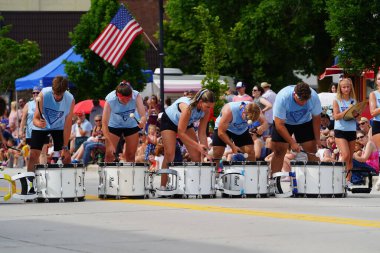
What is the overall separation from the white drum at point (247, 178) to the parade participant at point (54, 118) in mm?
2496

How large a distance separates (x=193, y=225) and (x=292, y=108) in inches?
224

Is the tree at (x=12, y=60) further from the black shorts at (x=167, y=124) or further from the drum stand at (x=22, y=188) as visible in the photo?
the drum stand at (x=22, y=188)

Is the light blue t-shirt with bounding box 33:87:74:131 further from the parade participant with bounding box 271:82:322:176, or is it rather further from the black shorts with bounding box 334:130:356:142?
the black shorts with bounding box 334:130:356:142

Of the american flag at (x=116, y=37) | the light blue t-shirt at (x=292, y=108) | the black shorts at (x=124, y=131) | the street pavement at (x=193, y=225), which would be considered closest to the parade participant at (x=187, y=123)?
the black shorts at (x=124, y=131)

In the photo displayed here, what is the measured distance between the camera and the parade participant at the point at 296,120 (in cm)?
1842

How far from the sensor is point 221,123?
1927cm

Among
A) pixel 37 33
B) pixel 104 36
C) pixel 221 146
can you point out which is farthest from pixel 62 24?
pixel 221 146

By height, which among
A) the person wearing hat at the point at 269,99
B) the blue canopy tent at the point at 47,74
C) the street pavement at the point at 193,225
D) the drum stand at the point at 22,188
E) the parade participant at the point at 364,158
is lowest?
the street pavement at the point at 193,225

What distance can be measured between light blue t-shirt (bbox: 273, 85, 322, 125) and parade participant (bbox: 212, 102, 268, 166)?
36cm

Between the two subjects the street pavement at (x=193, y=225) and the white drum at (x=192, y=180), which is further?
the white drum at (x=192, y=180)

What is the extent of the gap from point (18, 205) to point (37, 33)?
60.5 m

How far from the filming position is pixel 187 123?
1828 centimetres

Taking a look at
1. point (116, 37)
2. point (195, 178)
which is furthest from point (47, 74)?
point (195, 178)

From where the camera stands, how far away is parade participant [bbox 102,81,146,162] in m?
19.1
